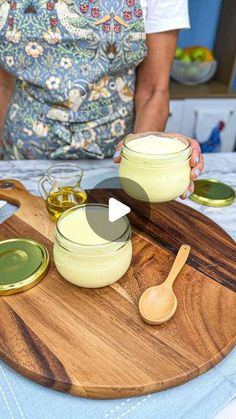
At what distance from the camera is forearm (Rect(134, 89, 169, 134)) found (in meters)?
1.14

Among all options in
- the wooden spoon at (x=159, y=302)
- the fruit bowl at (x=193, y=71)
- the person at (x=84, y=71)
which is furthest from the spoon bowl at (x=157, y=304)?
the fruit bowl at (x=193, y=71)

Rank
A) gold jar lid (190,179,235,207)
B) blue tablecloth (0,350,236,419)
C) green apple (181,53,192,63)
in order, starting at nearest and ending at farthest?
blue tablecloth (0,350,236,419), gold jar lid (190,179,235,207), green apple (181,53,192,63)

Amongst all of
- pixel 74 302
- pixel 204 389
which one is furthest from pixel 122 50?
pixel 204 389

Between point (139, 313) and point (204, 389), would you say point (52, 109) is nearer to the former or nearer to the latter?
point (139, 313)

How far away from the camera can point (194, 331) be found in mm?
592

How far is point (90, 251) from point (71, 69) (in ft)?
1.99

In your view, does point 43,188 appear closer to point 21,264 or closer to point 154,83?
point 21,264

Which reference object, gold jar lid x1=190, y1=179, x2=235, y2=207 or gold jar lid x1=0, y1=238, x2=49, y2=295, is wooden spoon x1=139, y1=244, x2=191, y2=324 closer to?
gold jar lid x1=0, y1=238, x2=49, y2=295

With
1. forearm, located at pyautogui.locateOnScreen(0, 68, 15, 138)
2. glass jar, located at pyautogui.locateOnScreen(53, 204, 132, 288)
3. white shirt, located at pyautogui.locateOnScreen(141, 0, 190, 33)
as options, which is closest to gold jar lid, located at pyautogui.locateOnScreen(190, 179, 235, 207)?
glass jar, located at pyautogui.locateOnScreen(53, 204, 132, 288)

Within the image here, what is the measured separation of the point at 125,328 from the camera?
595 mm

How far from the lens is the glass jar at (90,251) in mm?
604

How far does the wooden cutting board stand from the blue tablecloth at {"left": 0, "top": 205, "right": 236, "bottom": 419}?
2cm

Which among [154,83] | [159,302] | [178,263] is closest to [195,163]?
[178,263]

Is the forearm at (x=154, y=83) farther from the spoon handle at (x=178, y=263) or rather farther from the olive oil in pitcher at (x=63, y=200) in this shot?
the spoon handle at (x=178, y=263)
